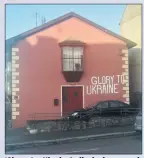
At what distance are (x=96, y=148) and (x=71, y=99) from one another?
50 centimetres

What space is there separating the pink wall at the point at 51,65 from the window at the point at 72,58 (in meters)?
0.05

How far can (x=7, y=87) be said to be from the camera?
16.6ft

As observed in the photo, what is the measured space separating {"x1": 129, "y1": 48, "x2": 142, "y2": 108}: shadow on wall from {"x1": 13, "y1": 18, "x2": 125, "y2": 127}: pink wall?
0.11 metres

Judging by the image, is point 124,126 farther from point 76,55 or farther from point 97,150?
point 76,55

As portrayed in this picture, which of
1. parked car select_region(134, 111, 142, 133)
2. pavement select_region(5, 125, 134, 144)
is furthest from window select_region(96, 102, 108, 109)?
parked car select_region(134, 111, 142, 133)

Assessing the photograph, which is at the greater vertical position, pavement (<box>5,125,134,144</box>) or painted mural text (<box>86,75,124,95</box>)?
painted mural text (<box>86,75,124,95</box>)

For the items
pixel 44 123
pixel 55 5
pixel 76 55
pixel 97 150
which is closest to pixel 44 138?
pixel 44 123

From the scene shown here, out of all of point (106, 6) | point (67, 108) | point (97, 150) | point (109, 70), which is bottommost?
point (97, 150)

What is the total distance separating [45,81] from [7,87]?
36 centimetres

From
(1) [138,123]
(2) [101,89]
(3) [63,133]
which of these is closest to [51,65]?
(2) [101,89]

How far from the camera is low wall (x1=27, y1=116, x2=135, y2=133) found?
16.8ft

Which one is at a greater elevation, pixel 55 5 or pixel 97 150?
pixel 55 5

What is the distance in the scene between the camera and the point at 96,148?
5.09 metres

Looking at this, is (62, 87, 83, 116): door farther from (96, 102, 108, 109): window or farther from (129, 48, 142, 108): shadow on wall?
(129, 48, 142, 108): shadow on wall
